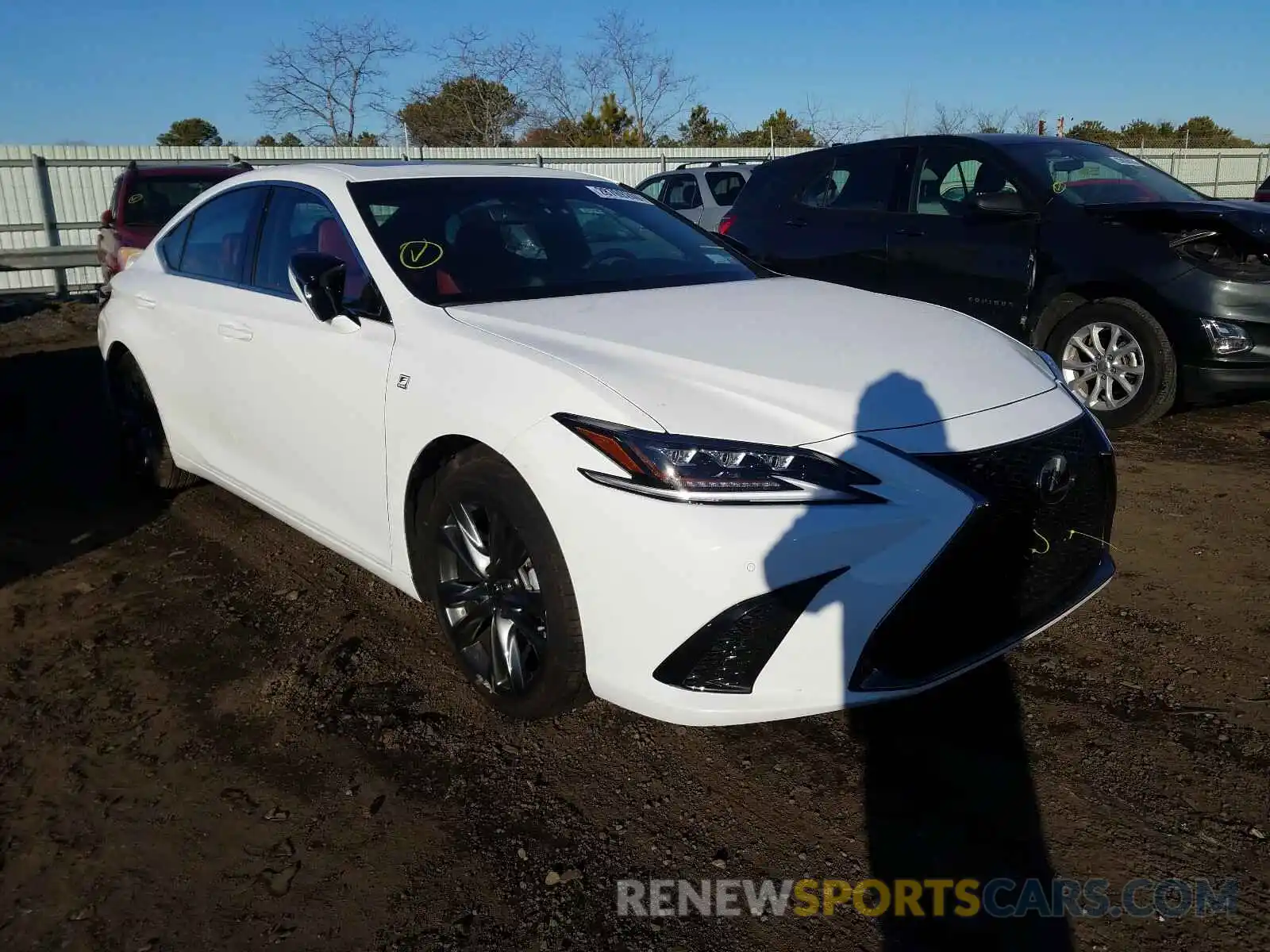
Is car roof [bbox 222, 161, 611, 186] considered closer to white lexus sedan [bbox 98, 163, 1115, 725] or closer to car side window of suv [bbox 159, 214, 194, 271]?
white lexus sedan [bbox 98, 163, 1115, 725]

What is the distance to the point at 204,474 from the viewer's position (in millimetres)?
4719

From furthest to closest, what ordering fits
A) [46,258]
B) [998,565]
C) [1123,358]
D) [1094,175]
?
[46,258] < [1094,175] < [1123,358] < [998,565]

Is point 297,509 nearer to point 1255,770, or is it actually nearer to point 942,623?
point 942,623

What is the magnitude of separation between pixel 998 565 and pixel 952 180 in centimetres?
484

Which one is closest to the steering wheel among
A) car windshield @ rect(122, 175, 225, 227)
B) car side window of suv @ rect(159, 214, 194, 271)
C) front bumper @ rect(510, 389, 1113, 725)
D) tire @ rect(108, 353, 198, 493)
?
front bumper @ rect(510, 389, 1113, 725)

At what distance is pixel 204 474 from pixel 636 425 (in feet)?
9.61

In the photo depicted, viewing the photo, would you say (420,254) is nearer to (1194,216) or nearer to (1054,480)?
(1054,480)

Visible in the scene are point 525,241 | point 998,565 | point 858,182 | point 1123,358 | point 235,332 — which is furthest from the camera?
point 858,182

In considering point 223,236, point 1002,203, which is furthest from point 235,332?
point 1002,203

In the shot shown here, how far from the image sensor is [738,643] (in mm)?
2488

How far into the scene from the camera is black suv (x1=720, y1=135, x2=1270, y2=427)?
5.66 meters

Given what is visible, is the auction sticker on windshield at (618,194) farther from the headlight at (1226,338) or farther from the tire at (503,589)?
the headlight at (1226,338)

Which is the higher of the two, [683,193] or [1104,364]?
[683,193]

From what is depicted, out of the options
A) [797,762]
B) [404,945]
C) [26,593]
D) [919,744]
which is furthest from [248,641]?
[919,744]
